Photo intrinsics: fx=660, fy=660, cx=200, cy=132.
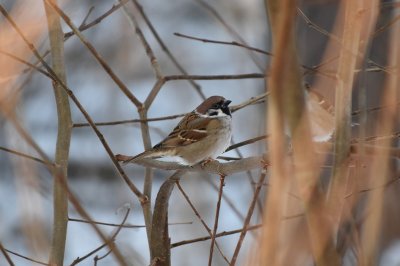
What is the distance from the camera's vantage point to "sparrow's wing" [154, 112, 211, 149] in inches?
129

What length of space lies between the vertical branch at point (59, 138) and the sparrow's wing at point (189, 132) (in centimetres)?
142

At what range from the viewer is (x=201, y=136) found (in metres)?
3.31

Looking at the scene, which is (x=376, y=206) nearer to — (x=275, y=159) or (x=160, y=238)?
(x=275, y=159)

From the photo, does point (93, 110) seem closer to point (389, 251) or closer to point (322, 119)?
point (389, 251)

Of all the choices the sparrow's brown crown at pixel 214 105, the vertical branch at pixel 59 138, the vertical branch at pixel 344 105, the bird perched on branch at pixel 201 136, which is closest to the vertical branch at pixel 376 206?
the vertical branch at pixel 344 105

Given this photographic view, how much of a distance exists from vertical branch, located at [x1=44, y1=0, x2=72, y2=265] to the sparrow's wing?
1422 millimetres

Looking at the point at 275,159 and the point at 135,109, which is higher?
the point at 135,109

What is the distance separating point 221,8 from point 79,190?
12.3 feet

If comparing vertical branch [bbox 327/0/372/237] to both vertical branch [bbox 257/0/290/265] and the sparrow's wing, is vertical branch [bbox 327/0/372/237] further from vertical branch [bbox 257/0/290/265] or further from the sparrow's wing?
the sparrow's wing

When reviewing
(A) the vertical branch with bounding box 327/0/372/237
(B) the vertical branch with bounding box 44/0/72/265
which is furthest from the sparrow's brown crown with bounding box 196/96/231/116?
(A) the vertical branch with bounding box 327/0/372/237

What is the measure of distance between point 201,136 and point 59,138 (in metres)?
1.58

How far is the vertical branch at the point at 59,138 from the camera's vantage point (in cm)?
167

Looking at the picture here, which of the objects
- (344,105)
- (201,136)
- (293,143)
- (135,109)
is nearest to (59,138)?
(344,105)

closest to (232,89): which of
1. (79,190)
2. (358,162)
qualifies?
(79,190)
